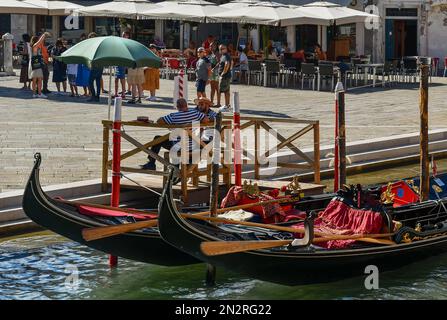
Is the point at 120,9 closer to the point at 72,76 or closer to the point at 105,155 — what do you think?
the point at 72,76

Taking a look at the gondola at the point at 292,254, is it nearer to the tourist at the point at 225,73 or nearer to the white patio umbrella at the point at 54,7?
the tourist at the point at 225,73

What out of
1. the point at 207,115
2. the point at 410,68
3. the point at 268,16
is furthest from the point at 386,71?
the point at 207,115

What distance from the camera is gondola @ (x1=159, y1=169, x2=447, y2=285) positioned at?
408 inches

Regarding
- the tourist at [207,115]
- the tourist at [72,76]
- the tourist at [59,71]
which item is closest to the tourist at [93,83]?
the tourist at [72,76]

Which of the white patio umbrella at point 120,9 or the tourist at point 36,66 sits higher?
the white patio umbrella at point 120,9

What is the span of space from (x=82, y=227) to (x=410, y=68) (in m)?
16.3

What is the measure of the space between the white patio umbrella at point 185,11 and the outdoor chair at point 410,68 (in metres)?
4.31

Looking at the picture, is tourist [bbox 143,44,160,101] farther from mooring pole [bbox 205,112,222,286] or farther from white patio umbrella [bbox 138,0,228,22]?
mooring pole [bbox 205,112,222,286]

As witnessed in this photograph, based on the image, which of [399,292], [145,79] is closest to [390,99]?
[145,79]

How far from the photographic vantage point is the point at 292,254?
10742mm

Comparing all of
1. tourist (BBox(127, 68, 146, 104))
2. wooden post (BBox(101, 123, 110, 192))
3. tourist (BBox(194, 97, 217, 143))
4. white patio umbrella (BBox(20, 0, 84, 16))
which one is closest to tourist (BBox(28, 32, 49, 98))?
tourist (BBox(127, 68, 146, 104))

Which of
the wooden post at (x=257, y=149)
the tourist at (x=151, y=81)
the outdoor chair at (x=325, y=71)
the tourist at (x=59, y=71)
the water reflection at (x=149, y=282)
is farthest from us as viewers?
the outdoor chair at (x=325, y=71)

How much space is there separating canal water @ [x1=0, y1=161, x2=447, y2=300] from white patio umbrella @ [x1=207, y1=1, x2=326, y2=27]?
1384 centimetres

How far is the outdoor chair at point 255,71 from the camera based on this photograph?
25703 mm
